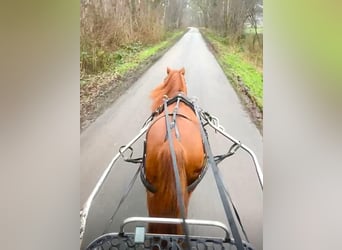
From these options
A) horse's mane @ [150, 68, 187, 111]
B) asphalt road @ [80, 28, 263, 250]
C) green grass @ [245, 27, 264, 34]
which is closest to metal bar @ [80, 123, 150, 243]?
asphalt road @ [80, 28, 263, 250]

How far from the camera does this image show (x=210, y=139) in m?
2.42

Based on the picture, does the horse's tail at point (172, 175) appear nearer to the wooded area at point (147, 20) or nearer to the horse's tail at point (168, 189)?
the horse's tail at point (168, 189)

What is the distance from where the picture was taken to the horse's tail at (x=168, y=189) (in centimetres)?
238

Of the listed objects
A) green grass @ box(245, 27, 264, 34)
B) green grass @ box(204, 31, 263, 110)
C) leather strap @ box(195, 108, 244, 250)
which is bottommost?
leather strap @ box(195, 108, 244, 250)

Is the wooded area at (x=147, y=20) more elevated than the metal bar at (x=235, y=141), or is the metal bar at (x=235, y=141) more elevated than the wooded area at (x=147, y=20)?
the wooded area at (x=147, y=20)

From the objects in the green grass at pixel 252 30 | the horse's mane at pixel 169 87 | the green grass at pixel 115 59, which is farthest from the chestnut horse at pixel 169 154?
the green grass at pixel 252 30

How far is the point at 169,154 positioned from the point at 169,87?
34 centimetres

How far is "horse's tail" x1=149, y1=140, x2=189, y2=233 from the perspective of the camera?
238cm

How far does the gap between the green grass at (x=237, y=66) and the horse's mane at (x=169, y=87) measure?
21cm

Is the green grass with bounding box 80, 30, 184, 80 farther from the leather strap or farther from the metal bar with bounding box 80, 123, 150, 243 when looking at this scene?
the leather strap
